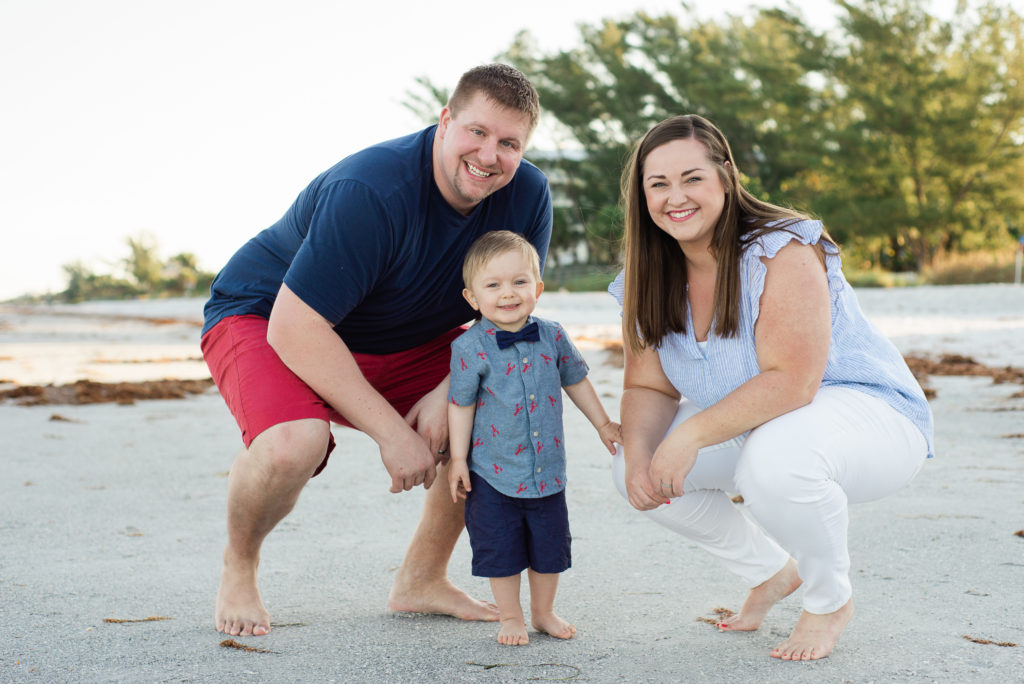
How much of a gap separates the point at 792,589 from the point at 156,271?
63242 millimetres

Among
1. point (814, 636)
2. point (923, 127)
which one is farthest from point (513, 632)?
point (923, 127)

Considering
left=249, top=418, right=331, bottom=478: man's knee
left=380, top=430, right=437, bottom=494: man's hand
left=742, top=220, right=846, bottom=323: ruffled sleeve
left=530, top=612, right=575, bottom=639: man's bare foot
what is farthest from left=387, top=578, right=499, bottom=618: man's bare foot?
left=742, top=220, right=846, bottom=323: ruffled sleeve

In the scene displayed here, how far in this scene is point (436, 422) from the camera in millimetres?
2529

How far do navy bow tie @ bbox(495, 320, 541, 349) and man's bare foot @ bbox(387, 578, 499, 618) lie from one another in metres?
0.72

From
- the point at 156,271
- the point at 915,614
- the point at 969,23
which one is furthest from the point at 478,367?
the point at 156,271

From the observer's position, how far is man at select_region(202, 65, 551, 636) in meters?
2.42

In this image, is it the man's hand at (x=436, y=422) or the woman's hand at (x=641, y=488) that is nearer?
the woman's hand at (x=641, y=488)

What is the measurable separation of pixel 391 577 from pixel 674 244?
134 centimetres

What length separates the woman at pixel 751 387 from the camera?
86.0 inches

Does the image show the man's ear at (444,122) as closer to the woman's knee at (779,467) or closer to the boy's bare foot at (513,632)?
the woman's knee at (779,467)

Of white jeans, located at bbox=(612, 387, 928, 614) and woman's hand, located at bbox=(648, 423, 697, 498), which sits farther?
woman's hand, located at bbox=(648, 423, 697, 498)

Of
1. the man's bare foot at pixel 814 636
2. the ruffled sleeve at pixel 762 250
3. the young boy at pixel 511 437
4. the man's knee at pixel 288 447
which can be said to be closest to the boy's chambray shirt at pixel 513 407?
the young boy at pixel 511 437

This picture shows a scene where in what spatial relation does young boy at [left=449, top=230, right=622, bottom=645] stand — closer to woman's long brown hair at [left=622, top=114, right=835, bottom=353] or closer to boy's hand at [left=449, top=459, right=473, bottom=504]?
boy's hand at [left=449, top=459, right=473, bottom=504]

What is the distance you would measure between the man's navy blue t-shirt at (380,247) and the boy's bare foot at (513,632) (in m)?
0.88
